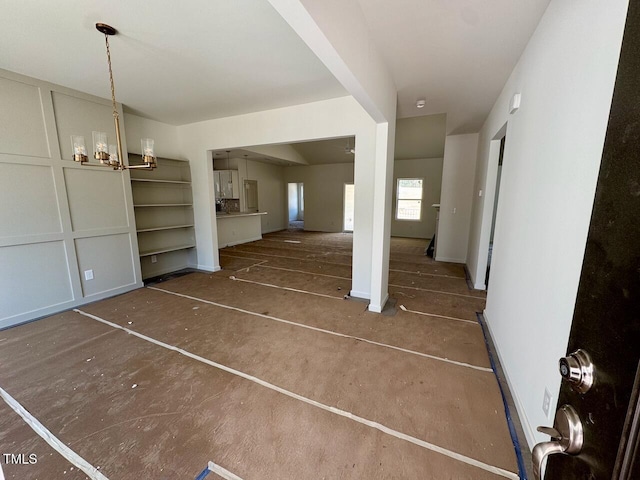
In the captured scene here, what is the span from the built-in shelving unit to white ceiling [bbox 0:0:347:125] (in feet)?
3.96

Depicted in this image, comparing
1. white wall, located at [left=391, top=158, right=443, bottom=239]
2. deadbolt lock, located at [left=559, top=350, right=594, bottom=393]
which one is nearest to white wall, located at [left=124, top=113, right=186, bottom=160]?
deadbolt lock, located at [left=559, top=350, right=594, bottom=393]

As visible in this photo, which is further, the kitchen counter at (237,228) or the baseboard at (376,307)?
the kitchen counter at (237,228)

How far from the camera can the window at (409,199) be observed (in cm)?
838

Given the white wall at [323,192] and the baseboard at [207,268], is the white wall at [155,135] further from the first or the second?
the white wall at [323,192]

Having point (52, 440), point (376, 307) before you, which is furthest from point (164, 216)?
→ point (376, 307)

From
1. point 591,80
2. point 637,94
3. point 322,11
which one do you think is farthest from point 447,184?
point 637,94

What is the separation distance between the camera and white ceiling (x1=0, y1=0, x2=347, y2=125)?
173cm

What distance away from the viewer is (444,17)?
5.73ft

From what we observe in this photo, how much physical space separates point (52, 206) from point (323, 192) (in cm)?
766

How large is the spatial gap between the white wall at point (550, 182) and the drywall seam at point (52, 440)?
2.27 m

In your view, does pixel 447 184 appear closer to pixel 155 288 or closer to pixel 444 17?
pixel 444 17

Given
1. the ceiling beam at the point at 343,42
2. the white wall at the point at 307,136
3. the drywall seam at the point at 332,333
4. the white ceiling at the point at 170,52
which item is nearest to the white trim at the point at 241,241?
the white wall at the point at 307,136

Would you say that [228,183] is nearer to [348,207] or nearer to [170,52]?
[348,207]

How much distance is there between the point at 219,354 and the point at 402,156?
25.3 feet
